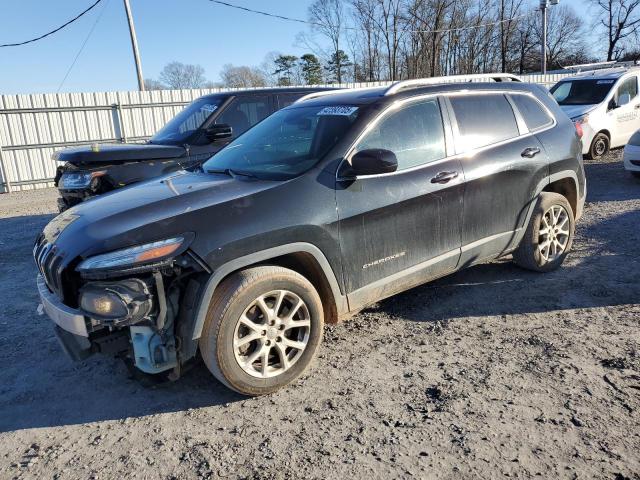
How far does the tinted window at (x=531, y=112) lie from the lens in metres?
4.76

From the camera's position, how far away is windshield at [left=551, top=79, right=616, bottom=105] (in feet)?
37.8

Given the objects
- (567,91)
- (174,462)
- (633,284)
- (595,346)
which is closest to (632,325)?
(595,346)

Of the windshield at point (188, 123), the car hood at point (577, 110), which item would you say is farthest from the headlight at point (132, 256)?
the car hood at point (577, 110)

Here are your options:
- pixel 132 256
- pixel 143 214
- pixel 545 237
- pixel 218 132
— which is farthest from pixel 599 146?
pixel 132 256

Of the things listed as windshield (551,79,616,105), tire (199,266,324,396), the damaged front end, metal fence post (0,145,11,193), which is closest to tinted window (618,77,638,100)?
windshield (551,79,616,105)

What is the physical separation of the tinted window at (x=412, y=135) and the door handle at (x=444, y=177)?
0.14 metres

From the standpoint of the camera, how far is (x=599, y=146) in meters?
11.7

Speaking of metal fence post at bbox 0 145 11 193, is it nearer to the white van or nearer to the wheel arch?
the wheel arch

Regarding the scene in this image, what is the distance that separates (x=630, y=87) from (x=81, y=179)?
12.0 m

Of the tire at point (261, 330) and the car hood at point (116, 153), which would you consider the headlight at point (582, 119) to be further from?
the tire at point (261, 330)

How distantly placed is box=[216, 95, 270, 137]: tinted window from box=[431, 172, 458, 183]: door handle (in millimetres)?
3899

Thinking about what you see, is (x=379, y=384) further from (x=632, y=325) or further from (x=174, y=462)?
(x=632, y=325)

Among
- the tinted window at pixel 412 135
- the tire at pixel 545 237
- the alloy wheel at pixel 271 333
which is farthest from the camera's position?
the tire at pixel 545 237

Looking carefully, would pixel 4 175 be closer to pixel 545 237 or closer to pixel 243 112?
pixel 243 112
